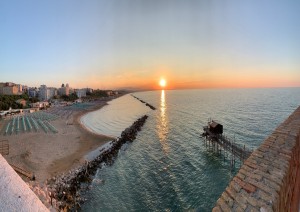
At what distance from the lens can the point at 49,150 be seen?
38438mm

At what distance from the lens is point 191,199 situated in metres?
21.6

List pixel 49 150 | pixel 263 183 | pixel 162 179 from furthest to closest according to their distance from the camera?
pixel 49 150
pixel 162 179
pixel 263 183

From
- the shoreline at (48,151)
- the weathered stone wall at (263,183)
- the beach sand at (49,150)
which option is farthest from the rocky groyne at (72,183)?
the weathered stone wall at (263,183)

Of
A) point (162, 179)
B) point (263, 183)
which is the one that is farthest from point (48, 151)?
point (263, 183)

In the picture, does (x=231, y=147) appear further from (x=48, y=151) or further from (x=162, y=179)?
(x=48, y=151)

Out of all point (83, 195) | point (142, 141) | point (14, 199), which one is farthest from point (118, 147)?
point (14, 199)

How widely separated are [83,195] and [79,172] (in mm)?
5110

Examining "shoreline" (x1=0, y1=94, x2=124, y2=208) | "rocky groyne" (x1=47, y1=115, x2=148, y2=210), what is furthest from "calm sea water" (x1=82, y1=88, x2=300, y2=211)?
"shoreline" (x1=0, y1=94, x2=124, y2=208)

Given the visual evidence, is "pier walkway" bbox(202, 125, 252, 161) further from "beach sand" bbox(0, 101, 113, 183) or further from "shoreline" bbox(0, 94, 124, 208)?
"beach sand" bbox(0, 101, 113, 183)

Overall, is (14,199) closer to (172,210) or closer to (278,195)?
(278,195)

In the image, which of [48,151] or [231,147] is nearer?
[231,147]

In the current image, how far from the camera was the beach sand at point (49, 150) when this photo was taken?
30.0m

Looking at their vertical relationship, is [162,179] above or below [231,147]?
below

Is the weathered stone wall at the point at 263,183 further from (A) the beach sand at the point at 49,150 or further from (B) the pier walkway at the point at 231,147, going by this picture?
(A) the beach sand at the point at 49,150
